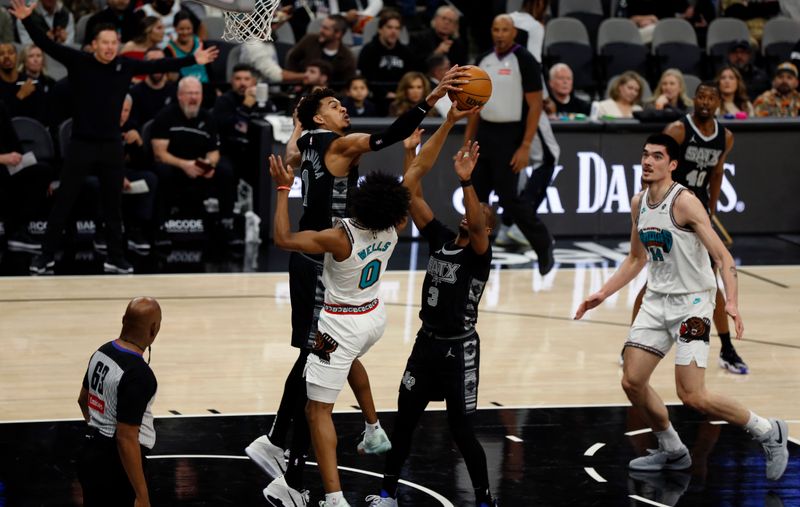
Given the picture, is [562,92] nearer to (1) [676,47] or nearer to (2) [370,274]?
(1) [676,47]

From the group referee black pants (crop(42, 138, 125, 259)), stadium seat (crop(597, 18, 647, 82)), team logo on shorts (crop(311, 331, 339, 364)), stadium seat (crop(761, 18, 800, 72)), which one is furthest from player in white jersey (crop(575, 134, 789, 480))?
stadium seat (crop(761, 18, 800, 72))

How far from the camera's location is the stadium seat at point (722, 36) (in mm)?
16734

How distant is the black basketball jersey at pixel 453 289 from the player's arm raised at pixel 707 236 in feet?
4.06

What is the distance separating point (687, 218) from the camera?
680cm

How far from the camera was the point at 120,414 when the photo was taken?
4969 millimetres

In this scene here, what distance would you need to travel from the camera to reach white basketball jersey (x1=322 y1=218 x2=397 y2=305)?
586 centimetres

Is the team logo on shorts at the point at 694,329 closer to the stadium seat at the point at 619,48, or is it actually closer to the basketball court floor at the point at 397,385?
the basketball court floor at the point at 397,385

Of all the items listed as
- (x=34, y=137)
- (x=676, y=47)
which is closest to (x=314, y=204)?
(x=34, y=137)

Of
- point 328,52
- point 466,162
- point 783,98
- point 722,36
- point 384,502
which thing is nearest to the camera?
point 466,162

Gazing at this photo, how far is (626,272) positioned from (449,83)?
145cm

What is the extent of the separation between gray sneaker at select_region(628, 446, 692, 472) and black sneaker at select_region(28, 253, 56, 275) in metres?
6.13

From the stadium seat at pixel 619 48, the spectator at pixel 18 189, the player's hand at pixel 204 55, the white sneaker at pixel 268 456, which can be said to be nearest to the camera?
the white sneaker at pixel 268 456

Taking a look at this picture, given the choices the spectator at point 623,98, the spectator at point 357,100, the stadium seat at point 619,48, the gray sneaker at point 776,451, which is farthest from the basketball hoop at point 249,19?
the stadium seat at point 619,48

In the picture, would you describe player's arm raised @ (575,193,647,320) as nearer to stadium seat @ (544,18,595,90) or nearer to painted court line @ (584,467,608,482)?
painted court line @ (584,467,608,482)
